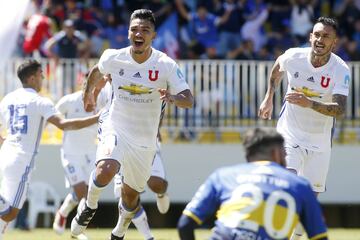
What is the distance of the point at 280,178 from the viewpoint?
759cm

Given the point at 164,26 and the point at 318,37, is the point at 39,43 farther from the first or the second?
the point at 318,37

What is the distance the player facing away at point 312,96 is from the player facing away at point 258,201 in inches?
203

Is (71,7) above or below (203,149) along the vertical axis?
above

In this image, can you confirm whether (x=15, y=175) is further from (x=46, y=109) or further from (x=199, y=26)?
(x=199, y=26)

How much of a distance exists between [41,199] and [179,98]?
971 cm

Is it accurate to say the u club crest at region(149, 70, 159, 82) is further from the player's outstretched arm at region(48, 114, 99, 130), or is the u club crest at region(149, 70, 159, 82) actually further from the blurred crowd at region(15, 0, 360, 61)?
the blurred crowd at region(15, 0, 360, 61)

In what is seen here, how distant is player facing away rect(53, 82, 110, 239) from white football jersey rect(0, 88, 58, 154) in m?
3.37

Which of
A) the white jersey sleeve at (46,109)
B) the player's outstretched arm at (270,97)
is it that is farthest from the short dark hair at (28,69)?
the player's outstretched arm at (270,97)

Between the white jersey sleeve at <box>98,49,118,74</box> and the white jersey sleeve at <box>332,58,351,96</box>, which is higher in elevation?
the white jersey sleeve at <box>98,49,118,74</box>

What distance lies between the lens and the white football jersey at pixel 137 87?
12578 millimetres

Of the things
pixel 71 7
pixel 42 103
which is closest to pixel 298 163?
pixel 42 103

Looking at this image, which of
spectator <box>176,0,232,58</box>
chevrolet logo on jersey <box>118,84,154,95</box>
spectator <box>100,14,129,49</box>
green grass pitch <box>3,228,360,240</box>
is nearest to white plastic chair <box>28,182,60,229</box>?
green grass pitch <box>3,228,360,240</box>

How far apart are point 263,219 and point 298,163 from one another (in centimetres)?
573

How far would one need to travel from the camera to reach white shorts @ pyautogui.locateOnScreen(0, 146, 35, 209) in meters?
13.5
